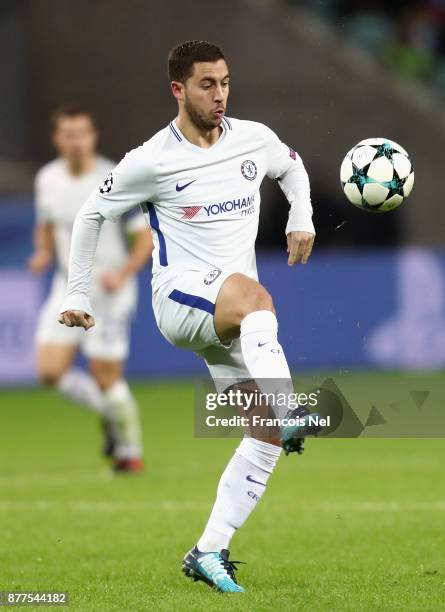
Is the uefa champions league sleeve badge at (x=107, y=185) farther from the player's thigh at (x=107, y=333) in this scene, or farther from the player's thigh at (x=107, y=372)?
the player's thigh at (x=107, y=372)

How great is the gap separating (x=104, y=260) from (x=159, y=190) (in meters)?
4.51

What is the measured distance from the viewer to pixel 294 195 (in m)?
5.98

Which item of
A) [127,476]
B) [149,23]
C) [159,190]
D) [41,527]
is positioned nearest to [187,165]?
[159,190]

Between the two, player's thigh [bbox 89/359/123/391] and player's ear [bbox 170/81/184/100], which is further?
player's thigh [bbox 89/359/123/391]

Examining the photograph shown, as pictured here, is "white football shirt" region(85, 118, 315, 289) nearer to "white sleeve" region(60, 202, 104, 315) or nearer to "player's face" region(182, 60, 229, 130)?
"white sleeve" region(60, 202, 104, 315)

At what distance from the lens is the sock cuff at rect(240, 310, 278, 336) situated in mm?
5320

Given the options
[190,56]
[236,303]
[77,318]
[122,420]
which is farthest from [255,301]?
[122,420]

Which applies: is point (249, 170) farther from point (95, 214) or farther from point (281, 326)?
point (281, 326)

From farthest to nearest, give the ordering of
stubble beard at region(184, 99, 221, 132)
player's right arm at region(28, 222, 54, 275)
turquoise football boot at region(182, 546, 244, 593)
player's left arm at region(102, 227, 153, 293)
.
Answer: player's right arm at region(28, 222, 54, 275), player's left arm at region(102, 227, 153, 293), stubble beard at region(184, 99, 221, 132), turquoise football boot at region(182, 546, 244, 593)

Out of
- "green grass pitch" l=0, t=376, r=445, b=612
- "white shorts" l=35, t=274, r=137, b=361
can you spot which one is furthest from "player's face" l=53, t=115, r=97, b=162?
"green grass pitch" l=0, t=376, r=445, b=612

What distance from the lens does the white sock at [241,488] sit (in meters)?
5.62

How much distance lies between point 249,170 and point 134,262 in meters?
3.87

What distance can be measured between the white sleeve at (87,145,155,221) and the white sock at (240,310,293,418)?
0.77 meters

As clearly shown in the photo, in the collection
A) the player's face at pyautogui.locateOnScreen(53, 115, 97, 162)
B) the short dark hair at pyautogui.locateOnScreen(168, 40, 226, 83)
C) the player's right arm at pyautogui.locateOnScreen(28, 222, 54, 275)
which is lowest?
the player's right arm at pyautogui.locateOnScreen(28, 222, 54, 275)
